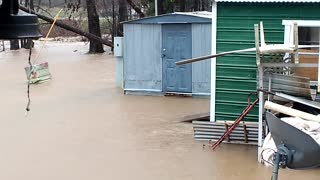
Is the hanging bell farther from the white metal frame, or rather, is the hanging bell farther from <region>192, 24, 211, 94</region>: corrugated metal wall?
<region>192, 24, 211, 94</region>: corrugated metal wall

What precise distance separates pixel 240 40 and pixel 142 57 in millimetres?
5750

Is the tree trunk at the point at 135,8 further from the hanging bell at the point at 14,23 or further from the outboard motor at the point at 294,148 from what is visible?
the hanging bell at the point at 14,23

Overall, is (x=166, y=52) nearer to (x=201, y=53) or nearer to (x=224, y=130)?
(x=201, y=53)

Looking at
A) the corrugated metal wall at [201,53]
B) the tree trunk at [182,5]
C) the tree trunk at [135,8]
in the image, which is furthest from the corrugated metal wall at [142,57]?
the tree trunk at [182,5]

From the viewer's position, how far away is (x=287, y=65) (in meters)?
8.69

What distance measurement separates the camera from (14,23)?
2.52 metres

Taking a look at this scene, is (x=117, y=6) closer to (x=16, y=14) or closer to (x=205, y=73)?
(x=205, y=73)

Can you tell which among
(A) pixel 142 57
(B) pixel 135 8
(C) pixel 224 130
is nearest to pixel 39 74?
(A) pixel 142 57

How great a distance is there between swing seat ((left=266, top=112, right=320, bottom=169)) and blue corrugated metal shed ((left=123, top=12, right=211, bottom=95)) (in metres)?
11.9

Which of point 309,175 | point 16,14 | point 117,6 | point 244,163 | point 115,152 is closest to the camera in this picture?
point 16,14

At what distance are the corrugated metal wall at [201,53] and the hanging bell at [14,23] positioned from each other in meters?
12.5

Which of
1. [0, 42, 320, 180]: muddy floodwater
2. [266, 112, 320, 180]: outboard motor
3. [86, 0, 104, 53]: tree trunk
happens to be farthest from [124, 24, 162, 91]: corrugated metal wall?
[86, 0, 104, 53]: tree trunk

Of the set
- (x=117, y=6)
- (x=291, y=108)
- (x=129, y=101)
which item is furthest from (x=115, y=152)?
(x=117, y=6)

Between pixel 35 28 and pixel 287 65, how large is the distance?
6.47 meters
